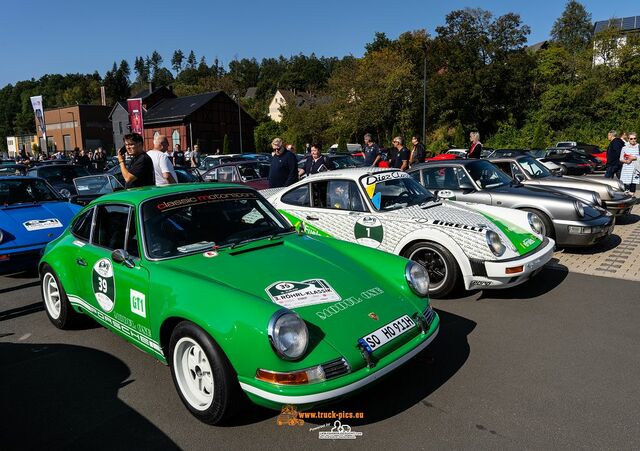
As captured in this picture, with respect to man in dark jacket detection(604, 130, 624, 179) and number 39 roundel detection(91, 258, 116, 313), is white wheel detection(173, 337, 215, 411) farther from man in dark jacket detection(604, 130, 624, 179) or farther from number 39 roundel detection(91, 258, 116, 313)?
man in dark jacket detection(604, 130, 624, 179)

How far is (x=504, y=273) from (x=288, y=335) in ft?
9.95

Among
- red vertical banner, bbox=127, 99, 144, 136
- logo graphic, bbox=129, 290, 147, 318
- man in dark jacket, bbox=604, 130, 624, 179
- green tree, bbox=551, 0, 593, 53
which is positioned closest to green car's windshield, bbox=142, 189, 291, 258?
logo graphic, bbox=129, 290, 147, 318

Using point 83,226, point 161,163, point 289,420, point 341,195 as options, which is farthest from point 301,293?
point 161,163

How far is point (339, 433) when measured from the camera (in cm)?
290

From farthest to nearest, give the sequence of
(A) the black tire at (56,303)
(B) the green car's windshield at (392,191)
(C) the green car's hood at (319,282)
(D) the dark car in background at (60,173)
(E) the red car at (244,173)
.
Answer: (D) the dark car in background at (60,173) → (E) the red car at (244,173) → (B) the green car's windshield at (392,191) → (A) the black tire at (56,303) → (C) the green car's hood at (319,282)

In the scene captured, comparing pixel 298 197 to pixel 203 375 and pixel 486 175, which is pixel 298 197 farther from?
pixel 203 375

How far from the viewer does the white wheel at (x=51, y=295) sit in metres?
4.75

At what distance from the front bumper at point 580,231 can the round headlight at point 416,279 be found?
4383mm

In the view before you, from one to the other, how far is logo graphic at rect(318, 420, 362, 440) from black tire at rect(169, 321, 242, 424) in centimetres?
57

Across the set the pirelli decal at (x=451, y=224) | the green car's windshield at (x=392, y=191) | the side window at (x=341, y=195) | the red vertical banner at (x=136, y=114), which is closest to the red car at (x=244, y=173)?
the side window at (x=341, y=195)

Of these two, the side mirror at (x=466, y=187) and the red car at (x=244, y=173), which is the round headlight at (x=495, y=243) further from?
the red car at (x=244, y=173)

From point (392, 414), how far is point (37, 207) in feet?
21.5

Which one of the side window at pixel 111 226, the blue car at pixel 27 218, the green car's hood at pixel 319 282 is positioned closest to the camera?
the green car's hood at pixel 319 282

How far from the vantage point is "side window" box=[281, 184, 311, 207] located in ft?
21.1
